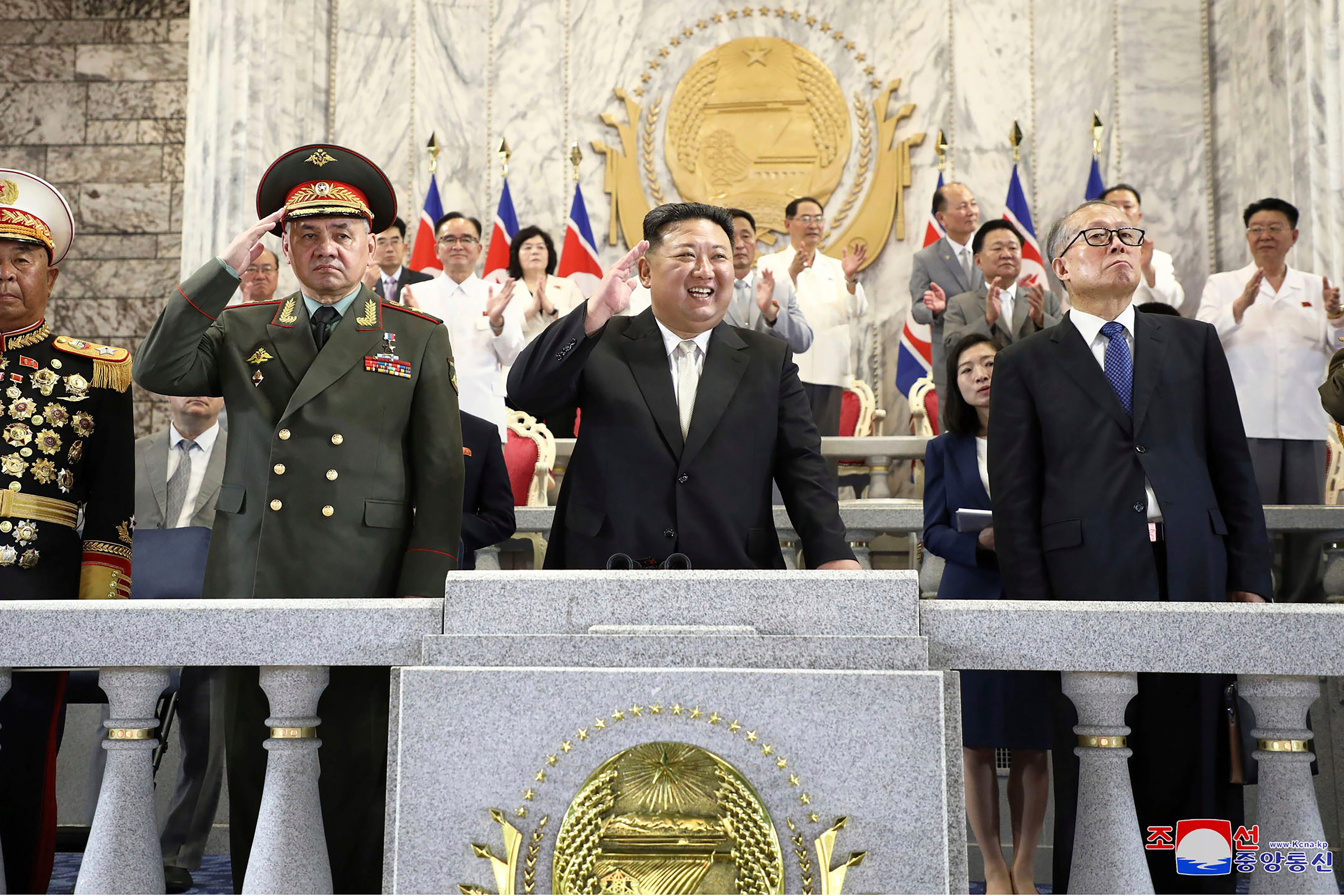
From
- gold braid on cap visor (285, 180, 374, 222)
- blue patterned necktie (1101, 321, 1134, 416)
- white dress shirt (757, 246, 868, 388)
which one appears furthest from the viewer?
white dress shirt (757, 246, 868, 388)

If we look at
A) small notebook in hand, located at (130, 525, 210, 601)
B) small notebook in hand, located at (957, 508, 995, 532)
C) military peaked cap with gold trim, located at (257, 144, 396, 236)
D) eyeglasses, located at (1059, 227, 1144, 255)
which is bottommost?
small notebook in hand, located at (130, 525, 210, 601)

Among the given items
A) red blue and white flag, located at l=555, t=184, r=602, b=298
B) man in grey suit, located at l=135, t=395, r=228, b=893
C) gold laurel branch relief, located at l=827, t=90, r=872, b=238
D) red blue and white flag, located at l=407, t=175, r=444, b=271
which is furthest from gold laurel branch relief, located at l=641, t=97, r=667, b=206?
man in grey suit, located at l=135, t=395, r=228, b=893

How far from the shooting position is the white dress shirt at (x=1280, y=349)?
670cm

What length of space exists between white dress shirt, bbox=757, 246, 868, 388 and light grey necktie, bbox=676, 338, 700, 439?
5.04 metres

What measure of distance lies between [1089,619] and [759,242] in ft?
27.9

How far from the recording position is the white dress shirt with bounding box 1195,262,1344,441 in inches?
264

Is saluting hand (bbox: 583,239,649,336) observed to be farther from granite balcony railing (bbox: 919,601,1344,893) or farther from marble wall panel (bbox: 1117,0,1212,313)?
marble wall panel (bbox: 1117,0,1212,313)

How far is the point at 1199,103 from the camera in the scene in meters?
9.73

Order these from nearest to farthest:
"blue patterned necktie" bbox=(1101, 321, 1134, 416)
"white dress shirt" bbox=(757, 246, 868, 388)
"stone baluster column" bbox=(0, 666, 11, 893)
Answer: "stone baluster column" bbox=(0, 666, 11, 893)
"blue patterned necktie" bbox=(1101, 321, 1134, 416)
"white dress shirt" bbox=(757, 246, 868, 388)

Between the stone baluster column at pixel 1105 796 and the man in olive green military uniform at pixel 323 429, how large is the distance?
1.33 metres

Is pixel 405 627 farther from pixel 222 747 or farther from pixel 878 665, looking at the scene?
pixel 222 747

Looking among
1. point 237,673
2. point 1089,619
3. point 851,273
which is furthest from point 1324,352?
Answer: point 237,673

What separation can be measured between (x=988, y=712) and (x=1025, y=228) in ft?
21.0

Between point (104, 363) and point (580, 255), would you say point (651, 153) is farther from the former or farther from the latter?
point (104, 363)
